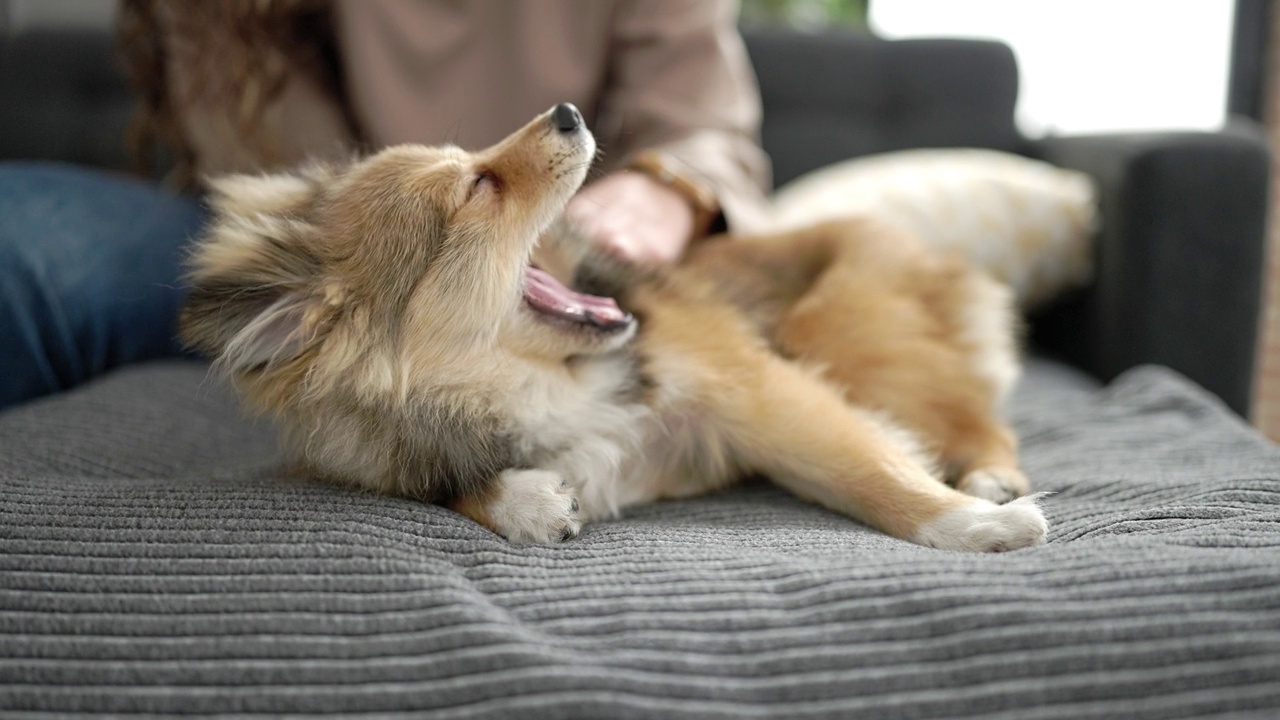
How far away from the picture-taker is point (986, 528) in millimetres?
1292

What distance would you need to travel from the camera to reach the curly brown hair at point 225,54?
2357mm

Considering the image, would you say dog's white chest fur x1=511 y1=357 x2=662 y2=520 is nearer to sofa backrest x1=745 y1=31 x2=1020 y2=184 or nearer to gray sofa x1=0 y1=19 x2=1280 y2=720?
gray sofa x1=0 y1=19 x2=1280 y2=720

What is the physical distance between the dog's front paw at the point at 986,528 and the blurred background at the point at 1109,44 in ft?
10.3

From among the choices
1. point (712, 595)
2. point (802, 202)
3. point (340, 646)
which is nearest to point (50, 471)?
point (340, 646)

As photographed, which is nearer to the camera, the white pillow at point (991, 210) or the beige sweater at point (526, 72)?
the beige sweater at point (526, 72)

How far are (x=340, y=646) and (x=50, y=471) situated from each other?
84cm

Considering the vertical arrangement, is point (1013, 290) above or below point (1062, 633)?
below

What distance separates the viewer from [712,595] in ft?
3.52

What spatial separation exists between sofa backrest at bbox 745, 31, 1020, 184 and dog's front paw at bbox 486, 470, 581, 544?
235 cm

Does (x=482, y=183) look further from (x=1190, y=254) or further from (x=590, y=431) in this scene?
(x=1190, y=254)

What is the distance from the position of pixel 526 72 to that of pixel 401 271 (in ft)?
3.86

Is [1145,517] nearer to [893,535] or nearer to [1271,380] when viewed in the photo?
[893,535]

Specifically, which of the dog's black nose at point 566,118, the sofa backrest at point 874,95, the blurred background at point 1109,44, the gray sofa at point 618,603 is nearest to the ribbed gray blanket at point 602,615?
the gray sofa at point 618,603

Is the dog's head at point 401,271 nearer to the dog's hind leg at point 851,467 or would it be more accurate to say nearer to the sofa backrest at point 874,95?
the dog's hind leg at point 851,467
